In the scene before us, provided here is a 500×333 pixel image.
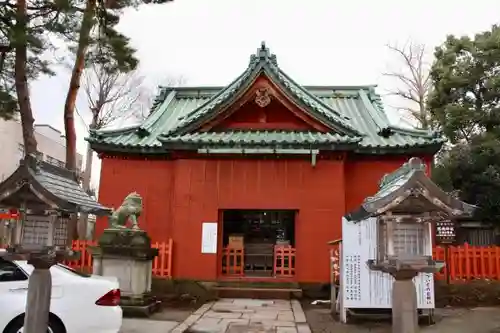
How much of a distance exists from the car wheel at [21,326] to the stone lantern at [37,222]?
2.98 ft

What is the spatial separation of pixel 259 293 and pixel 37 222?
7849 mm

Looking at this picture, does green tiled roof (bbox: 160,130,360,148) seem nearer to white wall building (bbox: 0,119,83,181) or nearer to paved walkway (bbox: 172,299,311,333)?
paved walkway (bbox: 172,299,311,333)

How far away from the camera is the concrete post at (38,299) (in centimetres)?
563

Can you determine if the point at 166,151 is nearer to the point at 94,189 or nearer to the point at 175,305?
the point at 175,305

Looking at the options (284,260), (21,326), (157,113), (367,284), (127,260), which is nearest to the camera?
(21,326)

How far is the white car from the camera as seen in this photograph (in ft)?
21.3

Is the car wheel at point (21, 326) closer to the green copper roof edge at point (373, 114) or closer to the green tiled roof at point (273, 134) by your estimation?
the green tiled roof at point (273, 134)

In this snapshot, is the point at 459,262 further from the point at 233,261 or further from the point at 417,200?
the point at 417,200

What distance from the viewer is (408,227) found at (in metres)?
5.60

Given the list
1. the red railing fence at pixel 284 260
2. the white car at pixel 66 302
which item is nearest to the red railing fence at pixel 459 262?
the red railing fence at pixel 284 260

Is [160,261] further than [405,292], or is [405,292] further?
[160,261]

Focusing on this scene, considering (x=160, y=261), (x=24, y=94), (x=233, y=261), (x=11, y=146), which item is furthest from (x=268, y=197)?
(x=11, y=146)

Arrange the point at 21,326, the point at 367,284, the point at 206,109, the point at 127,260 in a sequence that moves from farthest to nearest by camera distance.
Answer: the point at 206,109 → the point at 127,260 → the point at 367,284 → the point at 21,326

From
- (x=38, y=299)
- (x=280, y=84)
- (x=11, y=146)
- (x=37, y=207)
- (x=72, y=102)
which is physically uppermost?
(x=11, y=146)
